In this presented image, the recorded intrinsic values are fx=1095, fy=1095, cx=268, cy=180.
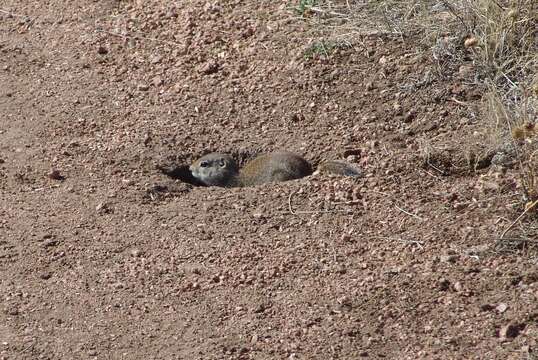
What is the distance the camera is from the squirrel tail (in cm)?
583

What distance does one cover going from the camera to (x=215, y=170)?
600cm

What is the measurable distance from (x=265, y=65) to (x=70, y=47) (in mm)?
1464

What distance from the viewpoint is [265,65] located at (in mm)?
6738

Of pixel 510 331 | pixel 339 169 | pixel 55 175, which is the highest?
pixel 510 331

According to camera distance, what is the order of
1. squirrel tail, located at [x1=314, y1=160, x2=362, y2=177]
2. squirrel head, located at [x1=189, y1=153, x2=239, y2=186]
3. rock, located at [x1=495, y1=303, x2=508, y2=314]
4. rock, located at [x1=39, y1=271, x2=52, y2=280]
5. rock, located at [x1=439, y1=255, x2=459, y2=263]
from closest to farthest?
rock, located at [x1=495, y1=303, x2=508, y2=314] → rock, located at [x1=439, y1=255, x2=459, y2=263] → rock, located at [x1=39, y1=271, x2=52, y2=280] → squirrel tail, located at [x1=314, y1=160, x2=362, y2=177] → squirrel head, located at [x1=189, y1=153, x2=239, y2=186]

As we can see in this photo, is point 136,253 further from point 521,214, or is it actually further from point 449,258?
point 521,214

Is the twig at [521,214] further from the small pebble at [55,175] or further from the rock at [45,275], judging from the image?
the small pebble at [55,175]

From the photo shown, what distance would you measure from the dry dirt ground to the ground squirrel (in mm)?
87

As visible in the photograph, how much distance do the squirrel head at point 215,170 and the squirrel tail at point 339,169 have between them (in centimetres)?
49

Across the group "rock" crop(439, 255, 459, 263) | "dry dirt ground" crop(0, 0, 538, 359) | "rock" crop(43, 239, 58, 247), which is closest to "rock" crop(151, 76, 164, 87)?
"dry dirt ground" crop(0, 0, 538, 359)

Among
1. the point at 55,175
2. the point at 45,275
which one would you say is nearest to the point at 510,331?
the point at 45,275

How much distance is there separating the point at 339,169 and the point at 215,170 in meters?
0.69

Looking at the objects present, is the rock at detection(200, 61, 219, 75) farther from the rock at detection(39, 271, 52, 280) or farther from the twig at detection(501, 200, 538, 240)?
the twig at detection(501, 200, 538, 240)

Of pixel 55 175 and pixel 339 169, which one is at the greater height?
pixel 339 169
